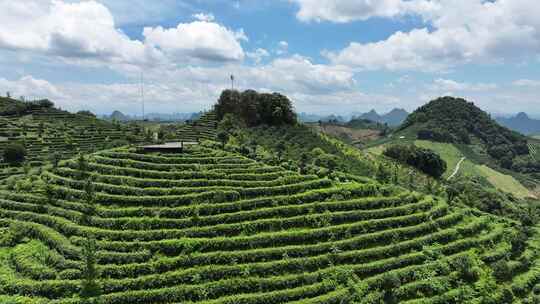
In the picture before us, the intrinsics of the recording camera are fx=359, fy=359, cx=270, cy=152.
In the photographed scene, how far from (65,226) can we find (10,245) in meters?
4.66

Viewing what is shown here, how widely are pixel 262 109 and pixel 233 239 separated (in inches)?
1766

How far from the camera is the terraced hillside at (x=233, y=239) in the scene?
26.4 meters

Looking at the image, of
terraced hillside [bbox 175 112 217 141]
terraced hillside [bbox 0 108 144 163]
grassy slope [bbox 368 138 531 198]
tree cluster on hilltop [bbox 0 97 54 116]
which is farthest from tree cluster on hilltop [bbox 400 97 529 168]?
tree cluster on hilltop [bbox 0 97 54 116]

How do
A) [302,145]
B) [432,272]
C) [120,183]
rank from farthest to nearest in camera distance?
1. [302,145]
2. [120,183]
3. [432,272]

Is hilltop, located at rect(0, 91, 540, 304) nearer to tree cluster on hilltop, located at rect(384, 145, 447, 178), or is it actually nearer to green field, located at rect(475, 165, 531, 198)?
tree cluster on hilltop, located at rect(384, 145, 447, 178)

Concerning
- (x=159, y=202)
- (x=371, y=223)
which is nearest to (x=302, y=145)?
(x=371, y=223)

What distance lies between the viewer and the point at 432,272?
100 ft

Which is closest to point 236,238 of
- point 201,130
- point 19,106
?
point 201,130

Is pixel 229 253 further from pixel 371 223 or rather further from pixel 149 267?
pixel 371 223

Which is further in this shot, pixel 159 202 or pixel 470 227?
pixel 470 227

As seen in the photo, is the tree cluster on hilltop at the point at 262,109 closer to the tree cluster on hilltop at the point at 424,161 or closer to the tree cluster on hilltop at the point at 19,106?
the tree cluster on hilltop at the point at 424,161

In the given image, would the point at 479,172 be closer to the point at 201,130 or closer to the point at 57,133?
the point at 201,130

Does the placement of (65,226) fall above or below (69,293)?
above

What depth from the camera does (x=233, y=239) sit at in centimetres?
2980
